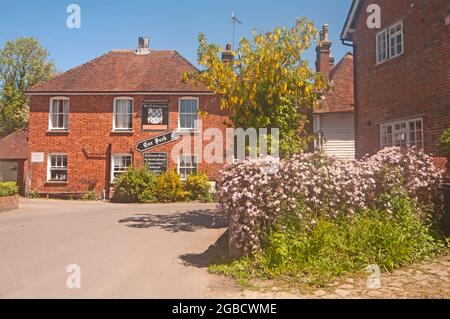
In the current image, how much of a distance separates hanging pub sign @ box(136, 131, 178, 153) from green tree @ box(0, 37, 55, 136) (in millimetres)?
25522

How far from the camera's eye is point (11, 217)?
1296cm

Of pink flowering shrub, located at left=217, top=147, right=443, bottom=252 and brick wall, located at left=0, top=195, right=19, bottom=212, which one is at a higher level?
pink flowering shrub, located at left=217, top=147, right=443, bottom=252

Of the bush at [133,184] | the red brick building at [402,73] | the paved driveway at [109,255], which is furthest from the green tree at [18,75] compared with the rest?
the red brick building at [402,73]

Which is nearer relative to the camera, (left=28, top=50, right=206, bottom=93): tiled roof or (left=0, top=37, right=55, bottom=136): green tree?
(left=28, top=50, right=206, bottom=93): tiled roof

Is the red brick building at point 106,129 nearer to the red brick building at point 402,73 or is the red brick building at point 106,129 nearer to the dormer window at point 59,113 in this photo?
the dormer window at point 59,113

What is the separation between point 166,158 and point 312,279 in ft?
52.9

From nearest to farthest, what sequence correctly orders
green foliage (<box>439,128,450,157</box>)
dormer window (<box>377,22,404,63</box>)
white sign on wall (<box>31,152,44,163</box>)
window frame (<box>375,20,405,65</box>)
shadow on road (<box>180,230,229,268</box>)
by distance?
shadow on road (<box>180,230,229,268</box>)
green foliage (<box>439,128,450,157</box>)
window frame (<box>375,20,405,65</box>)
dormer window (<box>377,22,404,63</box>)
white sign on wall (<box>31,152,44,163</box>)

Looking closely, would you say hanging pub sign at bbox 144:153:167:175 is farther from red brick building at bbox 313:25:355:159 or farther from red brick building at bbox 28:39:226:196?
red brick building at bbox 313:25:355:159

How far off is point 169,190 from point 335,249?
13.4 meters

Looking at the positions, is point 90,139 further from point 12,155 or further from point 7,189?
point 12,155

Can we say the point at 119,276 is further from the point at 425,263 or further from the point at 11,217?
the point at 11,217

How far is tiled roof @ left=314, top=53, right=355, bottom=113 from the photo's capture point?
20.4 metres

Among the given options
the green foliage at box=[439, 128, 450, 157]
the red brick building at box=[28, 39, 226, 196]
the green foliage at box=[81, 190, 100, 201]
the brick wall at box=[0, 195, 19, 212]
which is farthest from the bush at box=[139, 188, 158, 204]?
the green foliage at box=[439, 128, 450, 157]
